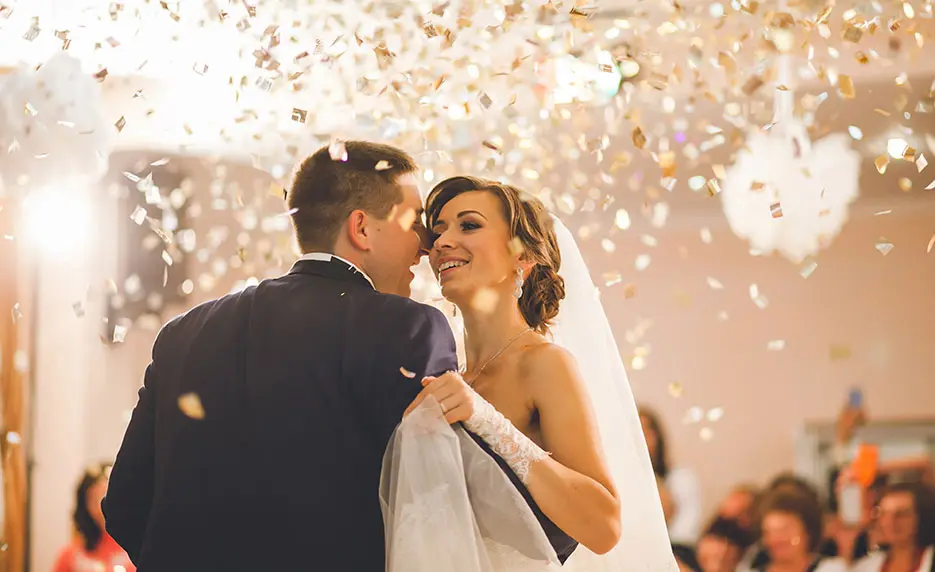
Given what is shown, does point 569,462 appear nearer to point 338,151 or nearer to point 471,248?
point 471,248

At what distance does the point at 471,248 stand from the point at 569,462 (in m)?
0.59

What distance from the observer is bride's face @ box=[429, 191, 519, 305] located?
2600 millimetres

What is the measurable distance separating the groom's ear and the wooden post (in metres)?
4.86

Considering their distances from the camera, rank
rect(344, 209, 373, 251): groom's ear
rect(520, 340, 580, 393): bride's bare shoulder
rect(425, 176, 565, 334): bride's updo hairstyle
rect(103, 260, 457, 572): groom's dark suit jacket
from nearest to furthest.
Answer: rect(103, 260, 457, 572): groom's dark suit jacket → rect(344, 209, 373, 251): groom's ear → rect(520, 340, 580, 393): bride's bare shoulder → rect(425, 176, 565, 334): bride's updo hairstyle

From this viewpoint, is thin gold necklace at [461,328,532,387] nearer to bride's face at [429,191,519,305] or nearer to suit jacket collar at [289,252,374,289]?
bride's face at [429,191,519,305]

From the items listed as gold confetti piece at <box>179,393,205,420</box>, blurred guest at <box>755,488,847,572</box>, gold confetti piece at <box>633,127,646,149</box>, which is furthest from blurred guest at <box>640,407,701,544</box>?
gold confetti piece at <box>179,393,205,420</box>

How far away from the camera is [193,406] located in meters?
2.07

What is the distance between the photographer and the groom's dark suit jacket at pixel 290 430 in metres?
1.98

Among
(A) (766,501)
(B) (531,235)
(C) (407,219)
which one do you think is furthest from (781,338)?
(C) (407,219)

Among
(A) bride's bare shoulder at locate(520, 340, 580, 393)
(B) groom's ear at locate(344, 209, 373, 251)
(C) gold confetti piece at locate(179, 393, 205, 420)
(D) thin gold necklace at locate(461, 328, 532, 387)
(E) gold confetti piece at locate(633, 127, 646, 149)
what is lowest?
(D) thin gold necklace at locate(461, 328, 532, 387)

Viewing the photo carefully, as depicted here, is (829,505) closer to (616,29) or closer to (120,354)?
(616,29)

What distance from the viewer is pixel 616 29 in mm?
5090

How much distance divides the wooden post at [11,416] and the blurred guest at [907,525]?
Result: 189 inches

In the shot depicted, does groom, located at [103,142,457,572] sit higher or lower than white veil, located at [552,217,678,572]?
higher
